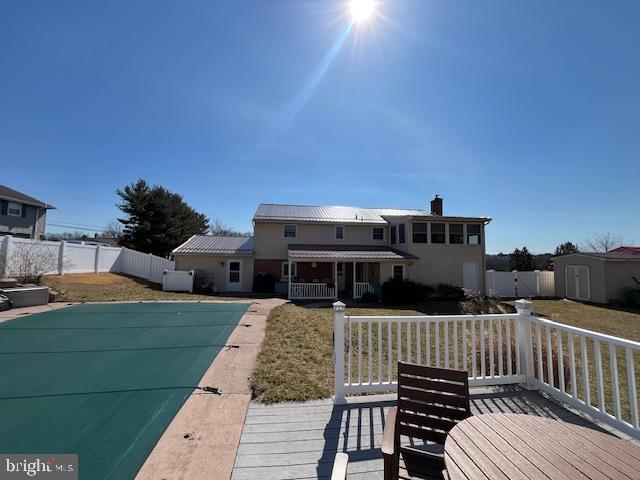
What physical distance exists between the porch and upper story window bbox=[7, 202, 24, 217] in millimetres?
22864

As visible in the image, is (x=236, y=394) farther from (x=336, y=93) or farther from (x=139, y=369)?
(x=336, y=93)

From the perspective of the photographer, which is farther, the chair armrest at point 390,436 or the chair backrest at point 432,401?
the chair backrest at point 432,401

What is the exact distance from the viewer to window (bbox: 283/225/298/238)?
19.8 meters

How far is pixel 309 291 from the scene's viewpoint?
17.1 metres

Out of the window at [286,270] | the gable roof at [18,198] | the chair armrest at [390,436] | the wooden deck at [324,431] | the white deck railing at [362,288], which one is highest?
the gable roof at [18,198]

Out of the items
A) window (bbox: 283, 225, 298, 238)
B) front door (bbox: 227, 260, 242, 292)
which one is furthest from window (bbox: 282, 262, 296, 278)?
front door (bbox: 227, 260, 242, 292)

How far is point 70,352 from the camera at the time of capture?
A: 5.59m

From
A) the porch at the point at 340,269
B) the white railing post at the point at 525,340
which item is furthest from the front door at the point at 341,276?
the white railing post at the point at 525,340

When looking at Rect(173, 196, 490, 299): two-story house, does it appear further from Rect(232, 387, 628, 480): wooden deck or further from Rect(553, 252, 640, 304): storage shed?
Rect(232, 387, 628, 480): wooden deck

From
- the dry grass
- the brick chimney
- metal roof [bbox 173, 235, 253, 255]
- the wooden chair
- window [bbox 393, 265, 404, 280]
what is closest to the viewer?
the wooden chair

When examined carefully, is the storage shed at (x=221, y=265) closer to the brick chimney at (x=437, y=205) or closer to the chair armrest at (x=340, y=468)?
the brick chimney at (x=437, y=205)

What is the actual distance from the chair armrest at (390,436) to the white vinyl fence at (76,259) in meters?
17.0

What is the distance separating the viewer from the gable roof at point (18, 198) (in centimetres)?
2152

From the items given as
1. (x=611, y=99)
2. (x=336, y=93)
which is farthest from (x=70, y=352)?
(x=611, y=99)
